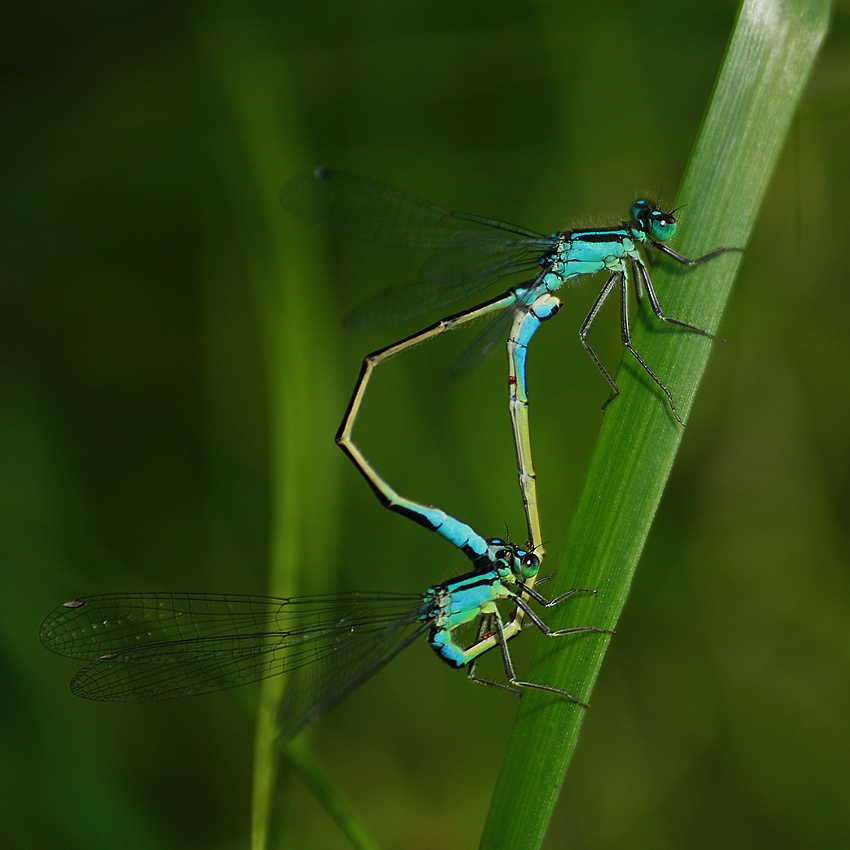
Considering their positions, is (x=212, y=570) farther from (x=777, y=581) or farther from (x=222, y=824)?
(x=777, y=581)

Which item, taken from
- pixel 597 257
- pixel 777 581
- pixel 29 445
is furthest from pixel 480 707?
pixel 29 445

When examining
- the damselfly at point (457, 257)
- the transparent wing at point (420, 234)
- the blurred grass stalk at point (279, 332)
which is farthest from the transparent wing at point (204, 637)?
the transparent wing at point (420, 234)

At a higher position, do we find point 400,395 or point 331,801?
point 400,395

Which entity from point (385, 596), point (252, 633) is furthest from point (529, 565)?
point (252, 633)

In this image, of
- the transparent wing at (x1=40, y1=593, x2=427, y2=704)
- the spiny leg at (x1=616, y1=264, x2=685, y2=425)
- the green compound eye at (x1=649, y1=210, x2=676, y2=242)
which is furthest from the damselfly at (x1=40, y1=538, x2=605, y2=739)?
the green compound eye at (x1=649, y1=210, x2=676, y2=242)

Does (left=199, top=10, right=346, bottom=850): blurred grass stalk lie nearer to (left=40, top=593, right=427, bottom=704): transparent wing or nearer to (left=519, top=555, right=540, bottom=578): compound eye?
(left=40, top=593, right=427, bottom=704): transparent wing

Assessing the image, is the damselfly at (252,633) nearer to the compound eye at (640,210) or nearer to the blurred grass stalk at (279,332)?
the blurred grass stalk at (279,332)

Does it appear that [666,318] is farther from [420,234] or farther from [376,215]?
[376,215]
